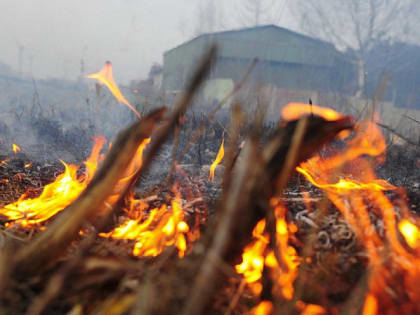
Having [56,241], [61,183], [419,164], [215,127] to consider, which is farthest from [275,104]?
[56,241]

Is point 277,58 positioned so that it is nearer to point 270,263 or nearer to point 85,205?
point 270,263

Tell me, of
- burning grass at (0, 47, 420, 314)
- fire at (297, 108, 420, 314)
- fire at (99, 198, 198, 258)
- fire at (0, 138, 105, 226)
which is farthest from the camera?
fire at (0, 138, 105, 226)

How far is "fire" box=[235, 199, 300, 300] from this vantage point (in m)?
1.65

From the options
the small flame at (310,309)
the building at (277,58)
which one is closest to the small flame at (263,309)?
the small flame at (310,309)

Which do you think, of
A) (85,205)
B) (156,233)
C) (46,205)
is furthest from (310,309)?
(46,205)

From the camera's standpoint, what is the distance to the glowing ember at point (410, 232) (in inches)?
72.8

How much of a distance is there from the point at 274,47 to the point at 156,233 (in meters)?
22.1

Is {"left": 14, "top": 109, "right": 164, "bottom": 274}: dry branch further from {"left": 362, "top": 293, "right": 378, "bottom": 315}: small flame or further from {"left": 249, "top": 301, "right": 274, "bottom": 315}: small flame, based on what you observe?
{"left": 362, "top": 293, "right": 378, "bottom": 315}: small flame

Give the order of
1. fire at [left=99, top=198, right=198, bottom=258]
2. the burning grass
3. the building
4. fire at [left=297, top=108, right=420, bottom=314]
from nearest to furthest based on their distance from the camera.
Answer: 1. the burning grass
2. fire at [left=297, top=108, right=420, bottom=314]
3. fire at [left=99, top=198, right=198, bottom=258]
4. the building

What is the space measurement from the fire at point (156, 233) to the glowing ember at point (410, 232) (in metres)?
1.28

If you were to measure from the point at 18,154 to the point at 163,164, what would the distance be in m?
2.64

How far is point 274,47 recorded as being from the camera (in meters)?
22.2

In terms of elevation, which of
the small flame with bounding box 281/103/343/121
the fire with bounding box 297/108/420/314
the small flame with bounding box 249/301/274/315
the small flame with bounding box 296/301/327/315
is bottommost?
the small flame with bounding box 249/301/274/315

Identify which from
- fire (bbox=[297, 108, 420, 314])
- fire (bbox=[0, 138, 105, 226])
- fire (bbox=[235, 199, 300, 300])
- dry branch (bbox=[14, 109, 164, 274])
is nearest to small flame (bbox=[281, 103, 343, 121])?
fire (bbox=[297, 108, 420, 314])
